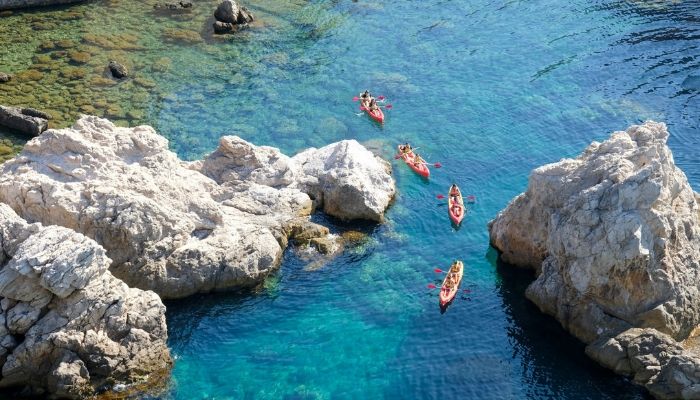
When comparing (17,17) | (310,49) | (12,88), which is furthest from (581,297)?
(17,17)

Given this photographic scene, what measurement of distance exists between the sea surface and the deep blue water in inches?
4.7

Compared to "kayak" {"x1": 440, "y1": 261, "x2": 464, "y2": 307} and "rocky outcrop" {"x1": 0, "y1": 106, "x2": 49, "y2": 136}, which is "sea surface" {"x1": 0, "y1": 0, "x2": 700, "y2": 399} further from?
"rocky outcrop" {"x1": 0, "y1": 106, "x2": 49, "y2": 136}

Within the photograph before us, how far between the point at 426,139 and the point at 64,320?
2746 centimetres

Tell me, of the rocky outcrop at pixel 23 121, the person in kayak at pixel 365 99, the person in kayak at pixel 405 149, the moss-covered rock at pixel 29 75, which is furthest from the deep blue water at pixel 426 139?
the moss-covered rock at pixel 29 75

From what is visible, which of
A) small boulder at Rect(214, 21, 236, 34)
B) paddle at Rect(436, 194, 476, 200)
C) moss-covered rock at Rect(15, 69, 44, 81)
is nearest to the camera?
paddle at Rect(436, 194, 476, 200)

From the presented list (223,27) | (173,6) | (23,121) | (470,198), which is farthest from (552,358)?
(173,6)

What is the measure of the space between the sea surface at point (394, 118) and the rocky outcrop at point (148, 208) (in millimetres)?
1563

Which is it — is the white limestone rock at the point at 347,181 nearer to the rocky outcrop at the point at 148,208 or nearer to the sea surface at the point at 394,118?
the sea surface at the point at 394,118

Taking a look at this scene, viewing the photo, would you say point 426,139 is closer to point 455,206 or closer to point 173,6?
point 455,206

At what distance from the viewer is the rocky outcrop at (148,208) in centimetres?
3588

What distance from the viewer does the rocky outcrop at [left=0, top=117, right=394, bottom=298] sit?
1412 inches

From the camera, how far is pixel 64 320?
31938 mm

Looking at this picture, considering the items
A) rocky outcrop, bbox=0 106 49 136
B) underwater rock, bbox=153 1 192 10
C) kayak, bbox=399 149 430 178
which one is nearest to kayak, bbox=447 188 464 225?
kayak, bbox=399 149 430 178

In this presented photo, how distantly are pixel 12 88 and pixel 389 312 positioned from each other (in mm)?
33229
